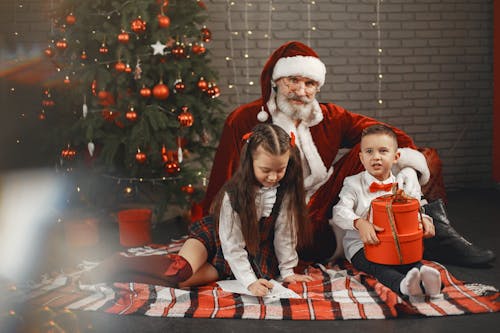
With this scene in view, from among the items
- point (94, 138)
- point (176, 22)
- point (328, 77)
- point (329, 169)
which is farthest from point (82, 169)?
point (328, 77)

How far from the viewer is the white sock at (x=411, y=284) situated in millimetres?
2363

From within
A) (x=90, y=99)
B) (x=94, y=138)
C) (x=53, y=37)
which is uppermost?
(x=53, y=37)

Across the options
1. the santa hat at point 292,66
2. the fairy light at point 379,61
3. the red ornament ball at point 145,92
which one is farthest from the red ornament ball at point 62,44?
the fairy light at point 379,61

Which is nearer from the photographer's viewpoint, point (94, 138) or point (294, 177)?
point (294, 177)

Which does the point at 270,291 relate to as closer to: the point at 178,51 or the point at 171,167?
the point at 171,167

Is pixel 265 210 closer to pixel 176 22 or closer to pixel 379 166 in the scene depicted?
pixel 379 166

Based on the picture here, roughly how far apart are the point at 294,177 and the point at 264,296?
549 millimetres

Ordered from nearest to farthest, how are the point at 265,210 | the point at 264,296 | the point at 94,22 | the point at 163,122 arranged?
the point at 264,296 < the point at 265,210 < the point at 163,122 < the point at 94,22

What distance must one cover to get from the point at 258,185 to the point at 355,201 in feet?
1.76

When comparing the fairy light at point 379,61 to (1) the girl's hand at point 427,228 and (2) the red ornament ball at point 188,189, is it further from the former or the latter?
(1) the girl's hand at point 427,228

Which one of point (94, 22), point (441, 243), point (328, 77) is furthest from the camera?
point (328, 77)

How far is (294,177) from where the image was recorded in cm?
263

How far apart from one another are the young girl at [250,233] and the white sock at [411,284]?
1.62ft

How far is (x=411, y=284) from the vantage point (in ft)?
7.85
